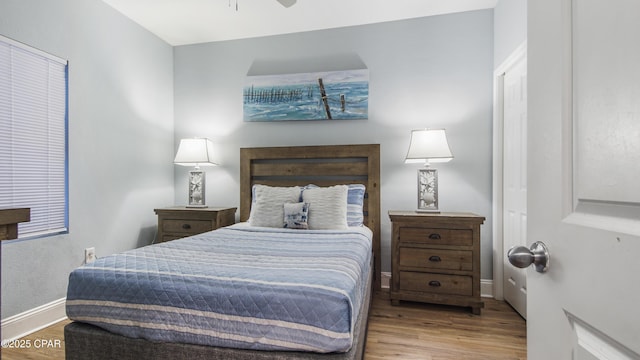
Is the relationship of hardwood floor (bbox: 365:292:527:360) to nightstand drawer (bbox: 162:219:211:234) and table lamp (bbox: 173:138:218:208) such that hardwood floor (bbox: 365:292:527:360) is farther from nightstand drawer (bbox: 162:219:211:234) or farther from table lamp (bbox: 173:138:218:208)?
table lamp (bbox: 173:138:218:208)

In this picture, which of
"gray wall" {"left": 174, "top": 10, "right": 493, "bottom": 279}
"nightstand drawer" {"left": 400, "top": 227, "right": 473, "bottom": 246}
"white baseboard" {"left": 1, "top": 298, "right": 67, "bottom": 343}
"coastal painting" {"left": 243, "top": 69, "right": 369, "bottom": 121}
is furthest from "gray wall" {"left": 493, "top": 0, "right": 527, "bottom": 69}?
"white baseboard" {"left": 1, "top": 298, "right": 67, "bottom": 343}

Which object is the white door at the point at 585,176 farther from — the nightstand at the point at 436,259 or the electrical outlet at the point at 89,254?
the electrical outlet at the point at 89,254

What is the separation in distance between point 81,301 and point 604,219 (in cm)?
186

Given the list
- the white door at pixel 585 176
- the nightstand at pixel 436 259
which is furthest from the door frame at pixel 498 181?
the white door at pixel 585 176

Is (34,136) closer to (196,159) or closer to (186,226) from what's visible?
(196,159)

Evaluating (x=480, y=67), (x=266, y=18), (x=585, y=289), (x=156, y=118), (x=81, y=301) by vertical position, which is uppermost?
(x=266, y=18)

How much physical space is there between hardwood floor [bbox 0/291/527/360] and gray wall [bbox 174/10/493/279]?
57 cm

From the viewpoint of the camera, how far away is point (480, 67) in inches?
110

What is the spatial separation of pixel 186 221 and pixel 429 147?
2443 millimetres

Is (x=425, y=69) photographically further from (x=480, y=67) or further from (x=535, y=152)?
(x=535, y=152)

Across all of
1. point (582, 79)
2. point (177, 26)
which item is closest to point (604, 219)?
point (582, 79)

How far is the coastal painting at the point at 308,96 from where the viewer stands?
9.85 feet

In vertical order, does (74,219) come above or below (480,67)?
below

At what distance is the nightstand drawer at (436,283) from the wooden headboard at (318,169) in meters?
0.40
